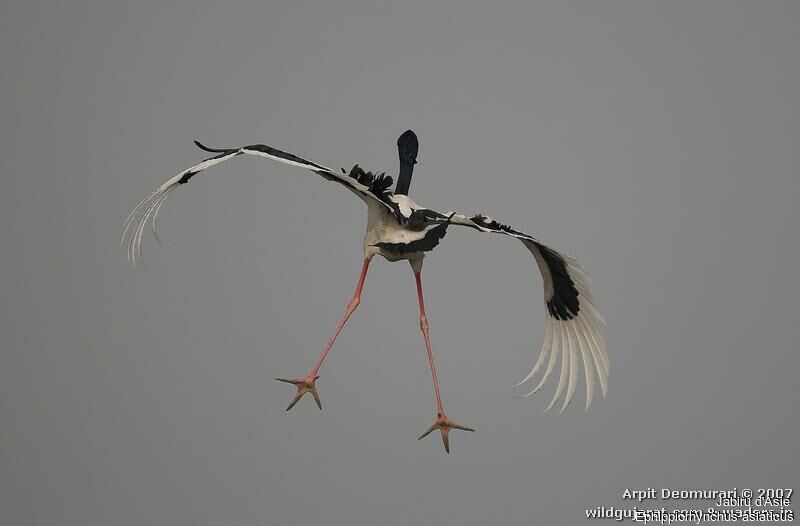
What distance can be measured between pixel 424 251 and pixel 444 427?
0.85 meters

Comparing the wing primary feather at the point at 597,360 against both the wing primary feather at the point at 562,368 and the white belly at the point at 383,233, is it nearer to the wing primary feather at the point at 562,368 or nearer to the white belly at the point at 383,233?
the wing primary feather at the point at 562,368

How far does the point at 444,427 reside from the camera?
6.62 meters

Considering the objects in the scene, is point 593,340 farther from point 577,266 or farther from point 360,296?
point 360,296

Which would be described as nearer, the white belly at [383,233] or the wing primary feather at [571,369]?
the white belly at [383,233]

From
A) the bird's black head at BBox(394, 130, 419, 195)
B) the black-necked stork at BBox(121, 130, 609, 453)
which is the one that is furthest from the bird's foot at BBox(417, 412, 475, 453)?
the bird's black head at BBox(394, 130, 419, 195)

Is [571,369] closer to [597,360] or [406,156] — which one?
[597,360]

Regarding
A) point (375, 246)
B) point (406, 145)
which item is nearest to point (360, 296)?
point (375, 246)

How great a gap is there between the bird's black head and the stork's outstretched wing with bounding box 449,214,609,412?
74cm

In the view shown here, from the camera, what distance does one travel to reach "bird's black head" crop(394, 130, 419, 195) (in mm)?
7051

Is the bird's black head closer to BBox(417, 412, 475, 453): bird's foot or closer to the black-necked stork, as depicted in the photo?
the black-necked stork

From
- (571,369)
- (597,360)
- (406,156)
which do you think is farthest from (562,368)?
(406,156)

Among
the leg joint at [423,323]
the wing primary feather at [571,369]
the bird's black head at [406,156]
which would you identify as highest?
the bird's black head at [406,156]

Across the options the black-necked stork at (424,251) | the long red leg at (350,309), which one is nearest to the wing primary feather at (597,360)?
the black-necked stork at (424,251)

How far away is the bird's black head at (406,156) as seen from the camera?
705 cm
